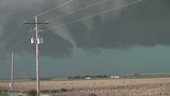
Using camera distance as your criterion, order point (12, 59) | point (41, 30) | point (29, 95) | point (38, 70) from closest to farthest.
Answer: point (29, 95)
point (38, 70)
point (41, 30)
point (12, 59)

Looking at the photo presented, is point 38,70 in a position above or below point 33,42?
below

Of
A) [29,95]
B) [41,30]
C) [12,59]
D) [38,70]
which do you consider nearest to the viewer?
[29,95]

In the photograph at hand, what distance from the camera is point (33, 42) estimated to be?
3722 cm

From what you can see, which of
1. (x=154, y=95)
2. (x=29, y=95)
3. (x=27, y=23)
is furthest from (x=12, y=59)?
(x=29, y=95)

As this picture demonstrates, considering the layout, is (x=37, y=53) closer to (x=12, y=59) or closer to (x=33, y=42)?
(x=33, y=42)

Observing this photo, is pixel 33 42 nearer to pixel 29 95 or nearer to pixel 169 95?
pixel 29 95

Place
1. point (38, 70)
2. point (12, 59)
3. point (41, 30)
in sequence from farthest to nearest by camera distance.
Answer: point (12, 59) → point (41, 30) → point (38, 70)

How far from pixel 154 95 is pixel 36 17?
62.4 feet

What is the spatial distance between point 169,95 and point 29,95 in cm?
2052

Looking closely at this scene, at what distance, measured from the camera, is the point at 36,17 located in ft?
124

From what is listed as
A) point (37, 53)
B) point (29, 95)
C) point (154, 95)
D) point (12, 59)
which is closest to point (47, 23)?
point (37, 53)

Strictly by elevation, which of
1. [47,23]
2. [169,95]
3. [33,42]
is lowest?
[169,95]

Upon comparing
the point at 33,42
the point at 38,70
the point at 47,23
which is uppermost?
the point at 47,23

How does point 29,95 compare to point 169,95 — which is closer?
point 29,95
